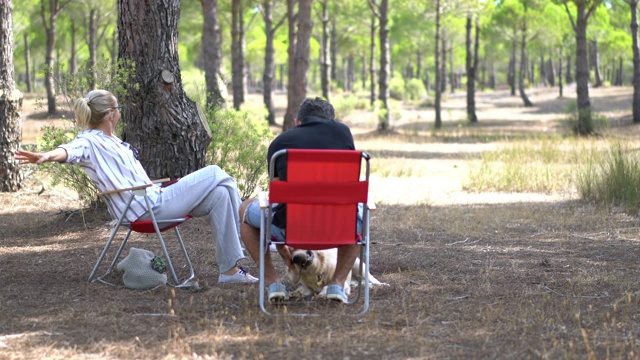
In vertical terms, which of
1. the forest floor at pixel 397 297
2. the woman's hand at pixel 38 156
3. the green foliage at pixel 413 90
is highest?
the green foliage at pixel 413 90

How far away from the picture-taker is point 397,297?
199 inches

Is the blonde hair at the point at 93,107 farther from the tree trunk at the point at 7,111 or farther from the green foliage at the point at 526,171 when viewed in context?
the green foliage at the point at 526,171

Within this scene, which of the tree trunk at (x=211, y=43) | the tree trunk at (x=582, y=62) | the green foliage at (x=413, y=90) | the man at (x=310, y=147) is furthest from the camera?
the green foliage at (x=413, y=90)

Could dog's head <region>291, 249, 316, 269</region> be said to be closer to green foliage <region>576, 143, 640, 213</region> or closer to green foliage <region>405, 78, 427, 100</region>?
green foliage <region>576, 143, 640, 213</region>

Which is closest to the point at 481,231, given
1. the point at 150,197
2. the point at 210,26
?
the point at 150,197

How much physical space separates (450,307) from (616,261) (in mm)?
2060

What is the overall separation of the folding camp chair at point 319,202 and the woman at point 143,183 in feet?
2.64

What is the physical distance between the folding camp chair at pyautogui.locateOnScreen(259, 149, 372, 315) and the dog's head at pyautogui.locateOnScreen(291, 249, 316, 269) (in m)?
0.29

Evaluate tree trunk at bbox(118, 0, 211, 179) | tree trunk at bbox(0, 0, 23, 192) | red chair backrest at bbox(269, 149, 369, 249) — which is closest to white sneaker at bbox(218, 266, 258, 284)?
red chair backrest at bbox(269, 149, 369, 249)

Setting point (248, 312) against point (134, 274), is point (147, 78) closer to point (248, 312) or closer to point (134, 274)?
point (134, 274)

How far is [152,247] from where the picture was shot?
680 centimetres

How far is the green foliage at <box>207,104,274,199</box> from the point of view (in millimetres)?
8391

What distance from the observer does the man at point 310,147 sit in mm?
4746

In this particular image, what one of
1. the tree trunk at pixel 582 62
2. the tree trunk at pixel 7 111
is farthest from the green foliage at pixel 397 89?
the tree trunk at pixel 7 111
